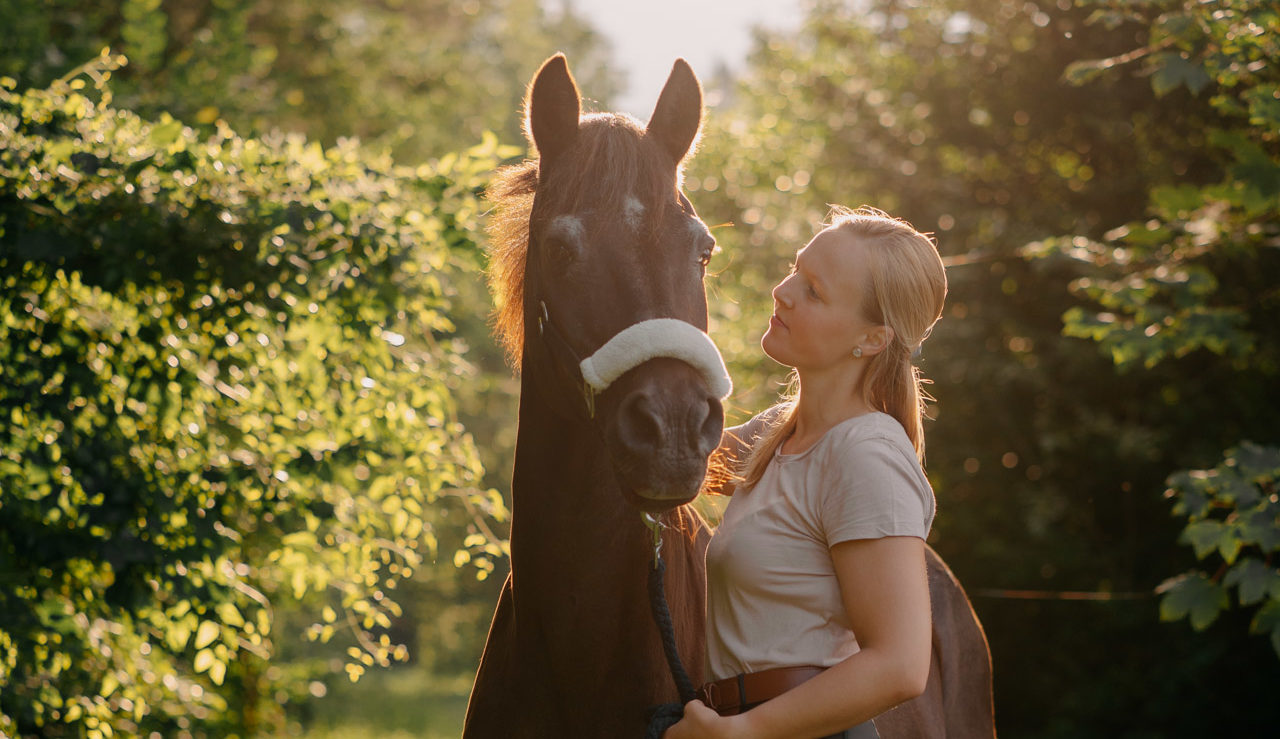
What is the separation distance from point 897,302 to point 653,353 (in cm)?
45

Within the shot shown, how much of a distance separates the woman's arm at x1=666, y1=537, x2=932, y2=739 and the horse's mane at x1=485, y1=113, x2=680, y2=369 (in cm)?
87

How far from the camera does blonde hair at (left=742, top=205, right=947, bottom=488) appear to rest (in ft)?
5.77

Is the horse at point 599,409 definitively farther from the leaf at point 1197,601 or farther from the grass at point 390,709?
the grass at point 390,709

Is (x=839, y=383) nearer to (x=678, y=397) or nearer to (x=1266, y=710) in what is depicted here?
(x=678, y=397)

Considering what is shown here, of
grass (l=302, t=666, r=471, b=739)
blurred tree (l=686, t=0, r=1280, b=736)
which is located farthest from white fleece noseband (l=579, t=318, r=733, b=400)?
grass (l=302, t=666, r=471, b=739)

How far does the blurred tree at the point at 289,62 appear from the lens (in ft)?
17.6

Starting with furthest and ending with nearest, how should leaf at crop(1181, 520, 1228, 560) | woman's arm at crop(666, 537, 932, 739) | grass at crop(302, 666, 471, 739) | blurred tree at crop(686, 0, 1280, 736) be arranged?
grass at crop(302, 666, 471, 739), blurred tree at crop(686, 0, 1280, 736), leaf at crop(1181, 520, 1228, 560), woman's arm at crop(666, 537, 932, 739)

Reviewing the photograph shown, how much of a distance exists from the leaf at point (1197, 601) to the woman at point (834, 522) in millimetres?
2353

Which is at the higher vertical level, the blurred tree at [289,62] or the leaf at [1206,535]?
the blurred tree at [289,62]

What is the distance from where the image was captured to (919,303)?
178 cm

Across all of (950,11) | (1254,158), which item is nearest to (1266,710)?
(1254,158)

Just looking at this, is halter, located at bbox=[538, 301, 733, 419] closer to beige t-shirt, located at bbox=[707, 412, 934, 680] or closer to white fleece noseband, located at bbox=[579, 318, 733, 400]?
white fleece noseband, located at bbox=[579, 318, 733, 400]

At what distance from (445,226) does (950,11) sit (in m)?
6.05

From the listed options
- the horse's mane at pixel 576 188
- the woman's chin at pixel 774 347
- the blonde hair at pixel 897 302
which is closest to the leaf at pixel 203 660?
the horse's mane at pixel 576 188
